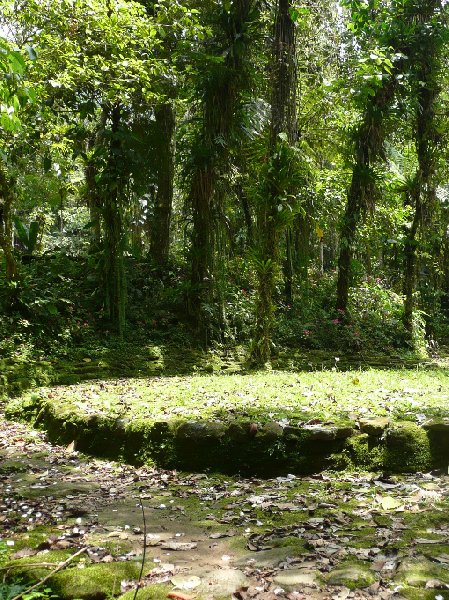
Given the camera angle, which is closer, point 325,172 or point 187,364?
point 187,364

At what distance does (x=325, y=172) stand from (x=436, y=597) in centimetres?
1357

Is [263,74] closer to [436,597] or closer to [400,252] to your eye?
[400,252]

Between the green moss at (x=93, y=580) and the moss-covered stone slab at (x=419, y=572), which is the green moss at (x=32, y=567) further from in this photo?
the moss-covered stone slab at (x=419, y=572)

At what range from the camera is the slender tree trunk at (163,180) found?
42.9ft

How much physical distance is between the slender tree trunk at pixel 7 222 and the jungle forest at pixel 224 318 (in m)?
0.04

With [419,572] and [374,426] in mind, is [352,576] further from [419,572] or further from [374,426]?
[374,426]

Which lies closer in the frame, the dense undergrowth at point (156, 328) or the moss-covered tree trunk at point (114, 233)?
the dense undergrowth at point (156, 328)

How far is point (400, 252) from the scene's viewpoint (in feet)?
56.3

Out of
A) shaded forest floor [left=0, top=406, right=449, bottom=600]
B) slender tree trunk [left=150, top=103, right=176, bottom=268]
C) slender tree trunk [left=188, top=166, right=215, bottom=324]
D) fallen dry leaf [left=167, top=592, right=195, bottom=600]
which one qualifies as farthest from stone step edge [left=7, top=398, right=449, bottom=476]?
slender tree trunk [left=150, top=103, right=176, bottom=268]

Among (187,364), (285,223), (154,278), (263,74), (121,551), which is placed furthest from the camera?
(154,278)

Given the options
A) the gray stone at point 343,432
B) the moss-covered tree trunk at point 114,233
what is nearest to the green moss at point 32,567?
the gray stone at point 343,432

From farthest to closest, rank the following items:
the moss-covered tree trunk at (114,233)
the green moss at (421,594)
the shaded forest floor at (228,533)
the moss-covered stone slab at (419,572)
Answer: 1. the moss-covered tree trunk at (114,233)
2. the shaded forest floor at (228,533)
3. the moss-covered stone slab at (419,572)
4. the green moss at (421,594)

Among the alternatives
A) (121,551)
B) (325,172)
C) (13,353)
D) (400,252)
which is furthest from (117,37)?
(400,252)

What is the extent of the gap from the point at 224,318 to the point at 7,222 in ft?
15.7
